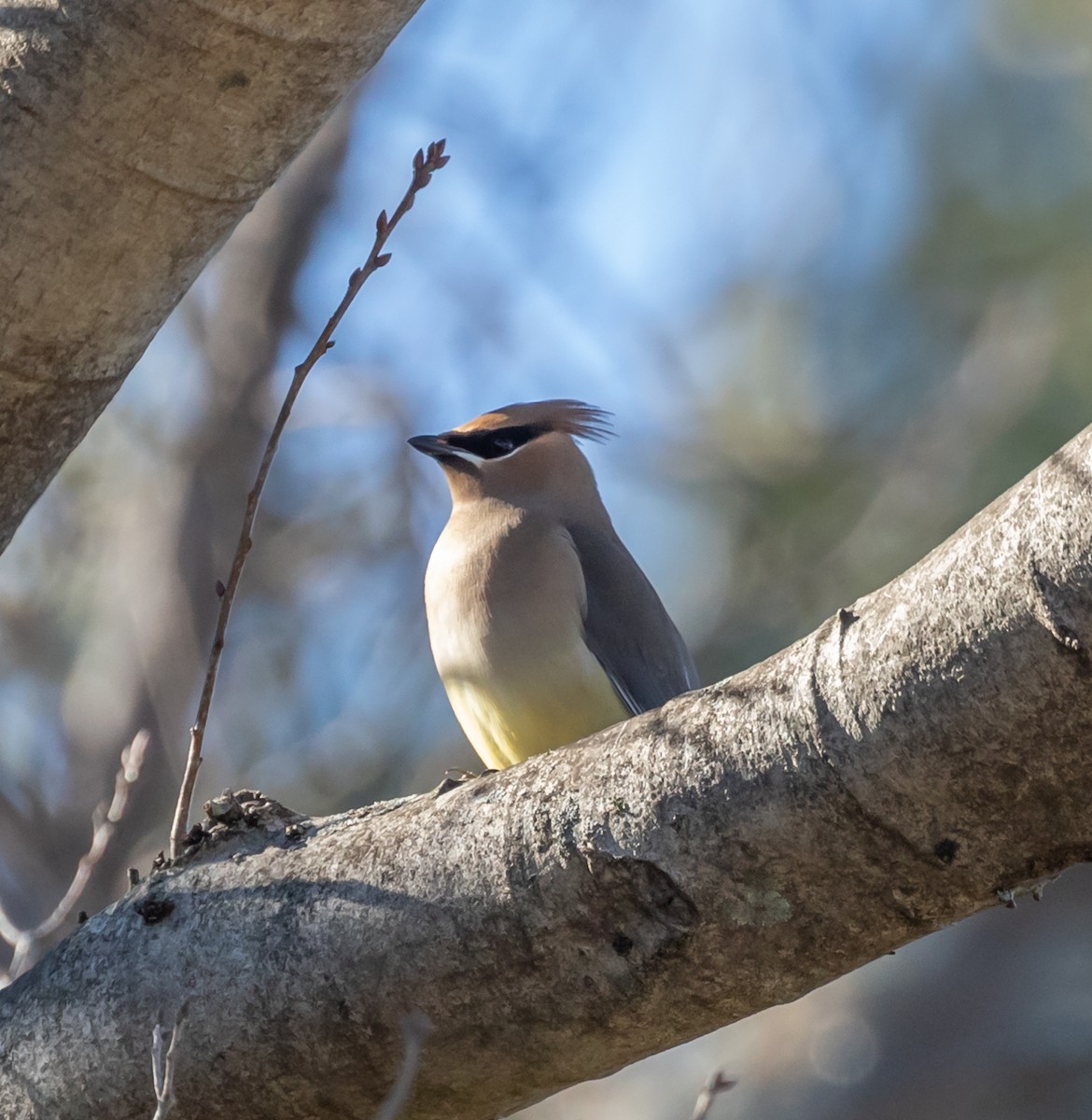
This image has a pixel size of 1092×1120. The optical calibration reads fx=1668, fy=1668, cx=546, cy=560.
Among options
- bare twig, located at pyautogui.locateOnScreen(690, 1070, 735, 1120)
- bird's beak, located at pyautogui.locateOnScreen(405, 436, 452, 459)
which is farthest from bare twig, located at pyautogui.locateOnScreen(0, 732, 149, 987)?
bare twig, located at pyautogui.locateOnScreen(690, 1070, 735, 1120)

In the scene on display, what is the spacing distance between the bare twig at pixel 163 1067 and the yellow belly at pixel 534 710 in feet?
6.12

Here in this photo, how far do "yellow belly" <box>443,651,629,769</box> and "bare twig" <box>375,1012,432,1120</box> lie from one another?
1876 mm

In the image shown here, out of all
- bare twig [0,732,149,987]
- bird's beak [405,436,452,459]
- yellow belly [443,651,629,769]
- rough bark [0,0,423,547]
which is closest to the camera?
rough bark [0,0,423,547]

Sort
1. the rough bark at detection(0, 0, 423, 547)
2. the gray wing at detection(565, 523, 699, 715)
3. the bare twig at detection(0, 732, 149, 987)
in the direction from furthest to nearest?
1. the gray wing at detection(565, 523, 699, 715)
2. the bare twig at detection(0, 732, 149, 987)
3. the rough bark at detection(0, 0, 423, 547)

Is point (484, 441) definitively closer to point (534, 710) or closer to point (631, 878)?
point (534, 710)

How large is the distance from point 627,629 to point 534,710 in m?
0.47

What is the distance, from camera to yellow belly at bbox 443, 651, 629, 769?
3.84 meters

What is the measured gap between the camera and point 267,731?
7.04m

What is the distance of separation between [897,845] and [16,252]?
1.24 metres

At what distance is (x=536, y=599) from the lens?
3.96 metres

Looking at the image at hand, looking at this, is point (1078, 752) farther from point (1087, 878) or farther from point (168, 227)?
point (1087, 878)

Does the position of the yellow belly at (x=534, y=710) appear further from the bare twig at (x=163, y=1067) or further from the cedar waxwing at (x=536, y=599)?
the bare twig at (x=163, y=1067)

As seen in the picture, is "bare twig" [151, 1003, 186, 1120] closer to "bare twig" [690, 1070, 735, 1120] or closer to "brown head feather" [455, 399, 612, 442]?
"bare twig" [690, 1070, 735, 1120]

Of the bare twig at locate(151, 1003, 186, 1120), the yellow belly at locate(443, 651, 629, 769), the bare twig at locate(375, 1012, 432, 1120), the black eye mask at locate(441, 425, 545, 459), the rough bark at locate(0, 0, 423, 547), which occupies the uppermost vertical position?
the black eye mask at locate(441, 425, 545, 459)
